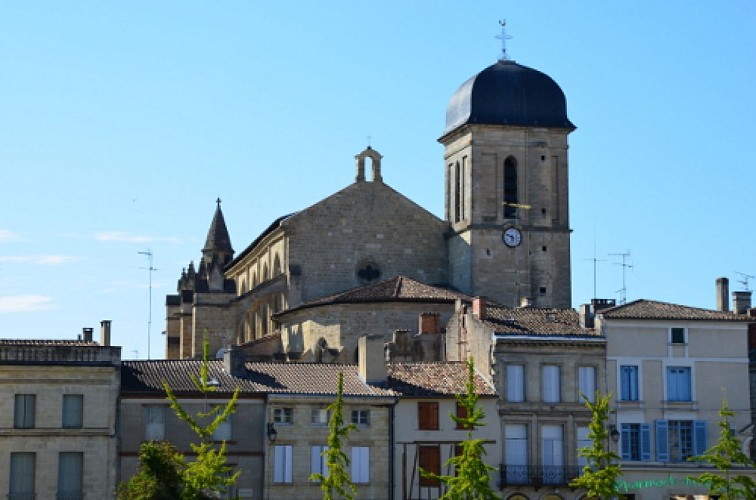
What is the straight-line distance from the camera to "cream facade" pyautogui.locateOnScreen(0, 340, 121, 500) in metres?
48.9

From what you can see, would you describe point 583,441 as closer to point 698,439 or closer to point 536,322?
point 698,439

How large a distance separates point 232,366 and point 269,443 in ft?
9.96

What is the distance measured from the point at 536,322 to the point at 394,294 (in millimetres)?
11819

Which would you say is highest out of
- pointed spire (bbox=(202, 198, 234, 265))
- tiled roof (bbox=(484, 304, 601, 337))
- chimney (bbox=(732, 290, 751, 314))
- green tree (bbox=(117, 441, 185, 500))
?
pointed spire (bbox=(202, 198, 234, 265))

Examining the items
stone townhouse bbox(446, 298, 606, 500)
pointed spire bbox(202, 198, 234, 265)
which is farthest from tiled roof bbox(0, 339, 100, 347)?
pointed spire bbox(202, 198, 234, 265)

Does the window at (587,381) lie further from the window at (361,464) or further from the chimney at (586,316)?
the window at (361,464)

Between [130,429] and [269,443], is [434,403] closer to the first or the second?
[269,443]

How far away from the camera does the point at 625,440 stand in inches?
2181

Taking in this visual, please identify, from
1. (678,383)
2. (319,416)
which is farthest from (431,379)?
(678,383)

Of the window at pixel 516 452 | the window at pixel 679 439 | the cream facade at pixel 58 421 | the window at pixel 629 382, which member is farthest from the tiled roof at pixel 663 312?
the cream facade at pixel 58 421

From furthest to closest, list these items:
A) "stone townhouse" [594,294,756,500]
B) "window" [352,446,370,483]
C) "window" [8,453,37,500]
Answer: "stone townhouse" [594,294,756,500] → "window" [352,446,370,483] → "window" [8,453,37,500]

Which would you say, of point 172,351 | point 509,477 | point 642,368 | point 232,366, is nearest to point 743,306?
point 642,368

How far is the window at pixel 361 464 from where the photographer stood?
170 feet

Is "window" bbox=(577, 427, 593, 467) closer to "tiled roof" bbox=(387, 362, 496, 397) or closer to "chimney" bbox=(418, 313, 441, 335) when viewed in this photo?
"tiled roof" bbox=(387, 362, 496, 397)
